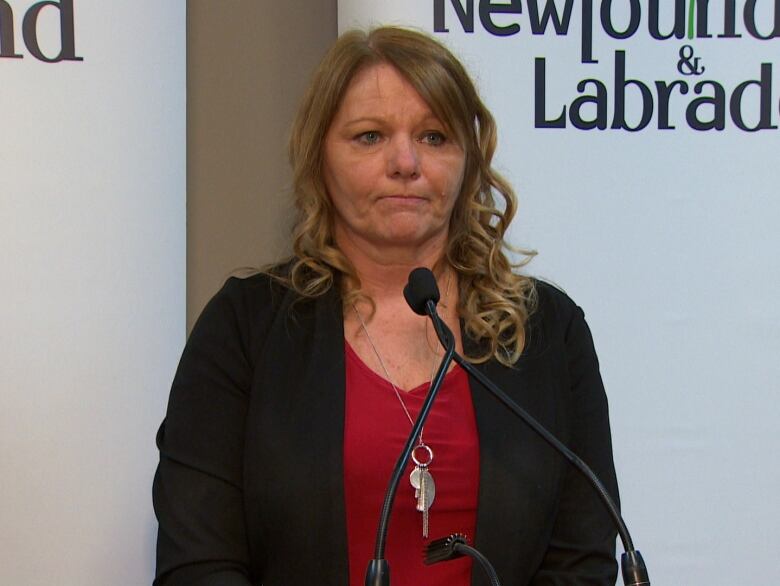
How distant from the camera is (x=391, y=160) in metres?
1.33

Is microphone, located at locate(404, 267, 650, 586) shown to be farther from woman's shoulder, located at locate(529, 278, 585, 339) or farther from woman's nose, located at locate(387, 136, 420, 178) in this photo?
woman's shoulder, located at locate(529, 278, 585, 339)

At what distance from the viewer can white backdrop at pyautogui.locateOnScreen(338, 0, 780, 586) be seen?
1744 millimetres

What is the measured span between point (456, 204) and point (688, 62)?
0.54 metres

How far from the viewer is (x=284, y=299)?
4.68ft

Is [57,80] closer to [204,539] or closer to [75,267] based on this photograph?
[75,267]

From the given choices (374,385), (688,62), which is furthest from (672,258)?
(374,385)

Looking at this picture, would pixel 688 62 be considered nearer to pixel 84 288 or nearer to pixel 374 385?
pixel 374 385

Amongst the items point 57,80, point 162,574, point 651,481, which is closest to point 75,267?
point 57,80

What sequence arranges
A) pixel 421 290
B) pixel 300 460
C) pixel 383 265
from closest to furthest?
pixel 421 290
pixel 300 460
pixel 383 265

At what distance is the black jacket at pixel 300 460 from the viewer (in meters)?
1.29

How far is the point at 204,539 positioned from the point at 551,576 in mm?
469

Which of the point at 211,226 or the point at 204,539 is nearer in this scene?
the point at 204,539

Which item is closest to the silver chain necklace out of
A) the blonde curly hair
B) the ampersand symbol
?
the blonde curly hair

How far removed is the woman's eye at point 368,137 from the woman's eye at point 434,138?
0.22ft
